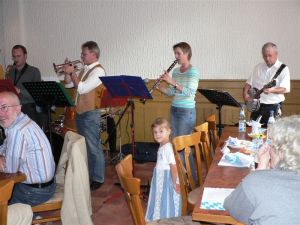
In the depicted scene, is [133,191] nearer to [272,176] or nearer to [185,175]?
[272,176]

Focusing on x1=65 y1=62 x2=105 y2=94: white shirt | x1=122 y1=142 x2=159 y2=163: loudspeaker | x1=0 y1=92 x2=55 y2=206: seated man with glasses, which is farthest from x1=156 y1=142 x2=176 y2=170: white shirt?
x1=122 y1=142 x2=159 y2=163: loudspeaker

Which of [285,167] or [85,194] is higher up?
[285,167]

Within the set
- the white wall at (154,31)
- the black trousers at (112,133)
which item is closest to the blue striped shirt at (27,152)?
the black trousers at (112,133)

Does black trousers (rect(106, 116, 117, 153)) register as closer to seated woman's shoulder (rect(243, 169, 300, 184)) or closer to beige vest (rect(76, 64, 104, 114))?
beige vest (rect(76, 64, 104, 114))

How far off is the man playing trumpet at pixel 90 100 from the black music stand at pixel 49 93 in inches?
6.7

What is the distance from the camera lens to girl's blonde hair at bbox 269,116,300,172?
1.46 metres

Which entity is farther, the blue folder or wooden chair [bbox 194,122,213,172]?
the blue folder

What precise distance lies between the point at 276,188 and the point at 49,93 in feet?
9.33

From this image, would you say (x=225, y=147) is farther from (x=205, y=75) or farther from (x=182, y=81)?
(x=205, y=75)

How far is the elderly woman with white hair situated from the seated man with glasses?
147cm

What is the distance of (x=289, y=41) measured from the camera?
5285 mm

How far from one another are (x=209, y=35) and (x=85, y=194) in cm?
348

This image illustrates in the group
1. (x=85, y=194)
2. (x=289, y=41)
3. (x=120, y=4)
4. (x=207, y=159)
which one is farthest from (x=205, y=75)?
(x=85, y=194)

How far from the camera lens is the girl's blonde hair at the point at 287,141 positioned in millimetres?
1455
